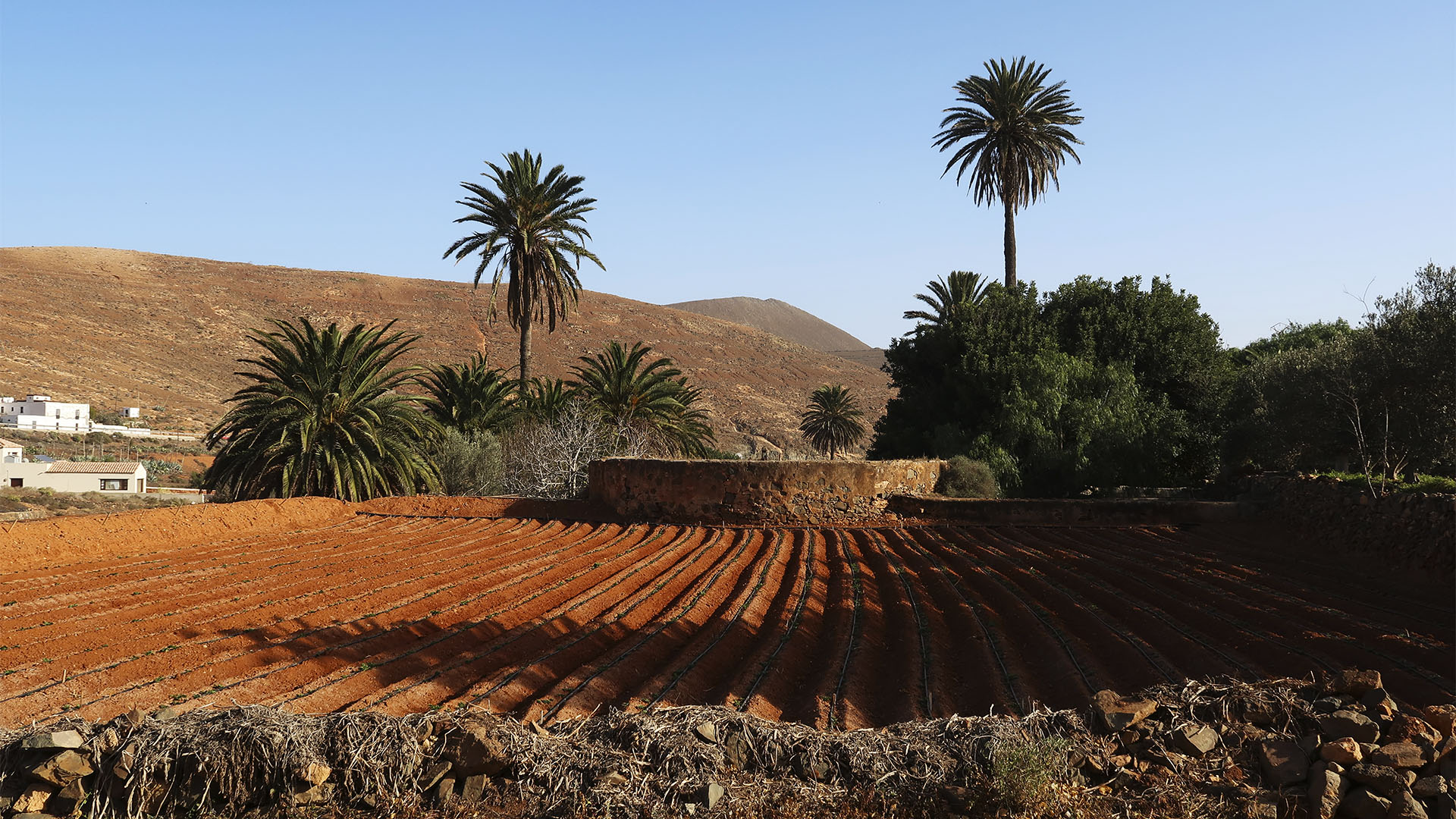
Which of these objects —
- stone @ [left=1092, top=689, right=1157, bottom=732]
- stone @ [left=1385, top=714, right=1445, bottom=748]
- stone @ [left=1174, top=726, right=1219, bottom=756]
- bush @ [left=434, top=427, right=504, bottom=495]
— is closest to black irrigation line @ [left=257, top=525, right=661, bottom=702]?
stone @ [left=1092, top=689, right=1157, bottom=732]

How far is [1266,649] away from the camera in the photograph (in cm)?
783

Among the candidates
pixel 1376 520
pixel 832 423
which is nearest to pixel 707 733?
pixel 1376 520

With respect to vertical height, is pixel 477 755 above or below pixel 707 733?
below

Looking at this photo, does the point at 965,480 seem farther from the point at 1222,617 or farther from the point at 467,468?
the point at 467,468

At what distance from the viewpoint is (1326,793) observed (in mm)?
4891

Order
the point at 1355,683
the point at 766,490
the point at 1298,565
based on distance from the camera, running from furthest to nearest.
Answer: the point at 766,490, the point at 1298,565, the point at 1355,683

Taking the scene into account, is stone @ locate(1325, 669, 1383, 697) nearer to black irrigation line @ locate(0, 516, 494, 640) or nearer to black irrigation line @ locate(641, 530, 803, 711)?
black irrigation line @ locate(641, 530, 803, 711)

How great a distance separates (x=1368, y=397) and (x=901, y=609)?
44.7ft

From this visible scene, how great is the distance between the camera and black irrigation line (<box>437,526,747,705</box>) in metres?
7.72

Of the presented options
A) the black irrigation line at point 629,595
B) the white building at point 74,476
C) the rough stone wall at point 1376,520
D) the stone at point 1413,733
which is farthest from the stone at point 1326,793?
the white building at point 74,476

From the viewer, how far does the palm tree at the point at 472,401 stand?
2753 cm

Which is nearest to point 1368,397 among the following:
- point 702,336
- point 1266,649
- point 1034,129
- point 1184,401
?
point 1184,401

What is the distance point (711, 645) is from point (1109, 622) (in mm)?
4056

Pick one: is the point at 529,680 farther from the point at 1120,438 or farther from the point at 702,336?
the point at 702,336
